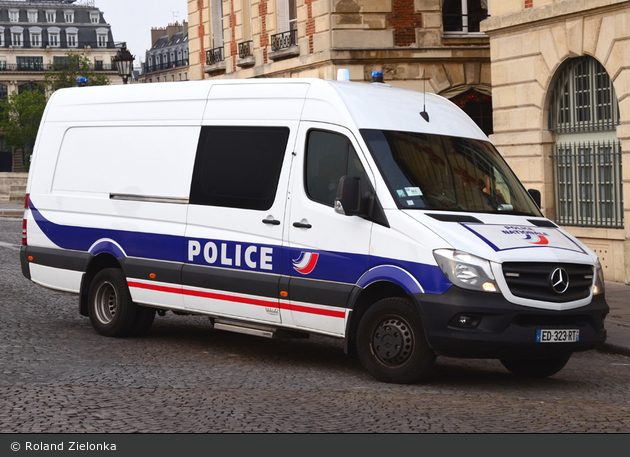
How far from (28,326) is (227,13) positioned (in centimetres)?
1861

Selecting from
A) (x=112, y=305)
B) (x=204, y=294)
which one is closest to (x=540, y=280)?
(x=204, y=294)

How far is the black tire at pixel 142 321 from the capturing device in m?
10.4

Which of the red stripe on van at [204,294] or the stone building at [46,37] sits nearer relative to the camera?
the red stripe on van at [204,294]

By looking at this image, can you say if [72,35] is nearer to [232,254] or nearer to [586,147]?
[586,147]

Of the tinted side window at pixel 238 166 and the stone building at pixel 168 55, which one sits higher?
the stone building at pixel 168 55

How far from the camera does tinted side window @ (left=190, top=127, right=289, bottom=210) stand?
900 centimetres

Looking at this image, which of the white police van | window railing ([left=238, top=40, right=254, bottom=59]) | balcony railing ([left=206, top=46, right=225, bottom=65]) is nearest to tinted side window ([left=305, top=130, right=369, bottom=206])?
the white police van

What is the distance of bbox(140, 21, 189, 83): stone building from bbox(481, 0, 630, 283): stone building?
115734mm

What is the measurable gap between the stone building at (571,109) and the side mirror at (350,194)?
8.13 meters

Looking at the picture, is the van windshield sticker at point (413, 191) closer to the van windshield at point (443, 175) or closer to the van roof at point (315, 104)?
the van windshield at point (443, 175)

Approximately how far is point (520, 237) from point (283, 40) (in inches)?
709

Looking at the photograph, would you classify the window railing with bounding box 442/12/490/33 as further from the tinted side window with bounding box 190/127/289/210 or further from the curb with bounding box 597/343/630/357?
the tinted side window with bounding box 190/127/289/210

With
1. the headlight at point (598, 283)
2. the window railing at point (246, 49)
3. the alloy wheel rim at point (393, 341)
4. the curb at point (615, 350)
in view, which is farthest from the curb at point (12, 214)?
the headlight at point (598, 283)

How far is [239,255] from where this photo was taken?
908 cm
